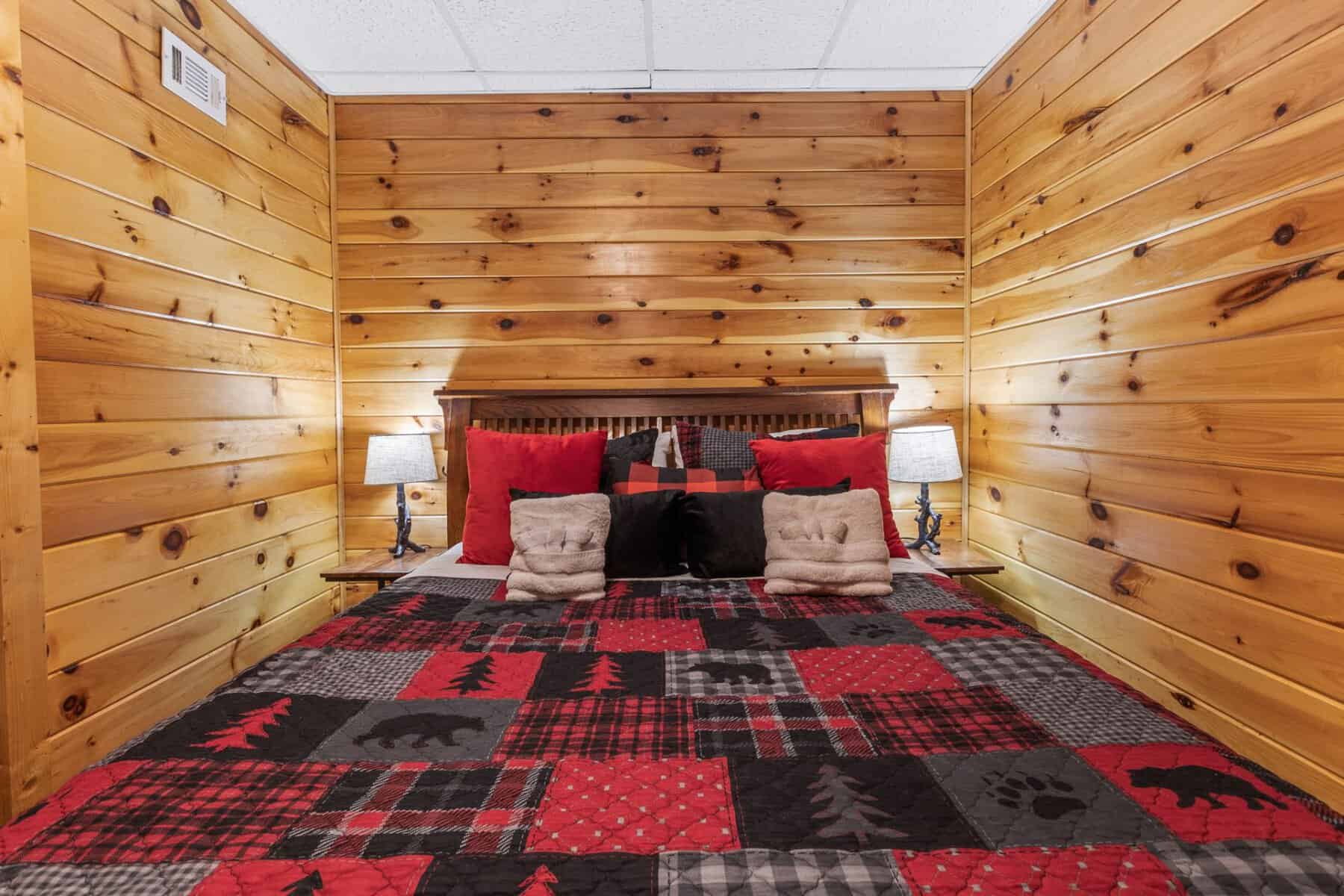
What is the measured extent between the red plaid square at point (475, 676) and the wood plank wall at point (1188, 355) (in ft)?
5.07

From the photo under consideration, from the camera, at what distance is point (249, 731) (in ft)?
3.48

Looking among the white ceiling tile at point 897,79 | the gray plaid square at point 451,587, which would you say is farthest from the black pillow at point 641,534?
the white ceiling tile at point 897,79

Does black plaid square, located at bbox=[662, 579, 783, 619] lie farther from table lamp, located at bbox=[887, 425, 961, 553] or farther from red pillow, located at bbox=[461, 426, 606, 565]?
table lamp, located at bbox=[887, 425, 961, 553]

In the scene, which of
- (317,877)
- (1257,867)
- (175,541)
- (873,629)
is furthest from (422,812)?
(175,541)

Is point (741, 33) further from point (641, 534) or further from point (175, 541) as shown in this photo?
point (175, 541)

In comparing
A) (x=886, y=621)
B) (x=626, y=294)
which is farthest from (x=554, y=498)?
(x=626, y=294)

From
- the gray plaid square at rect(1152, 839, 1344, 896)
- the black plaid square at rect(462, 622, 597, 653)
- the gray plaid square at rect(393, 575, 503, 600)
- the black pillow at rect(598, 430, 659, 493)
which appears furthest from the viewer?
the black pillow at rect(598, 430, 659, 493)

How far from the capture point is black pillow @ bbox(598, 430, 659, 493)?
2389 millimetres

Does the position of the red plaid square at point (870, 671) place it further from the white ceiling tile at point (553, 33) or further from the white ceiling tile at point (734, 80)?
the white ceiling tile at point (734, 80)

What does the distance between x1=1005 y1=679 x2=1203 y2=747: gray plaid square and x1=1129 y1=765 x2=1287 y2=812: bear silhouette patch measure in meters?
0.09

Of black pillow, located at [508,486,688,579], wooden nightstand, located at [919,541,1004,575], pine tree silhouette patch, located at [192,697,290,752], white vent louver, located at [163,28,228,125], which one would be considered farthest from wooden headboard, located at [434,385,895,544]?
pine tree silhouette patch, located at [192,697,290,752]

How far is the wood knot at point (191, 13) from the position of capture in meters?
2.02

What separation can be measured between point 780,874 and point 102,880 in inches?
27.7

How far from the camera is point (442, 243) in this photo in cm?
284
